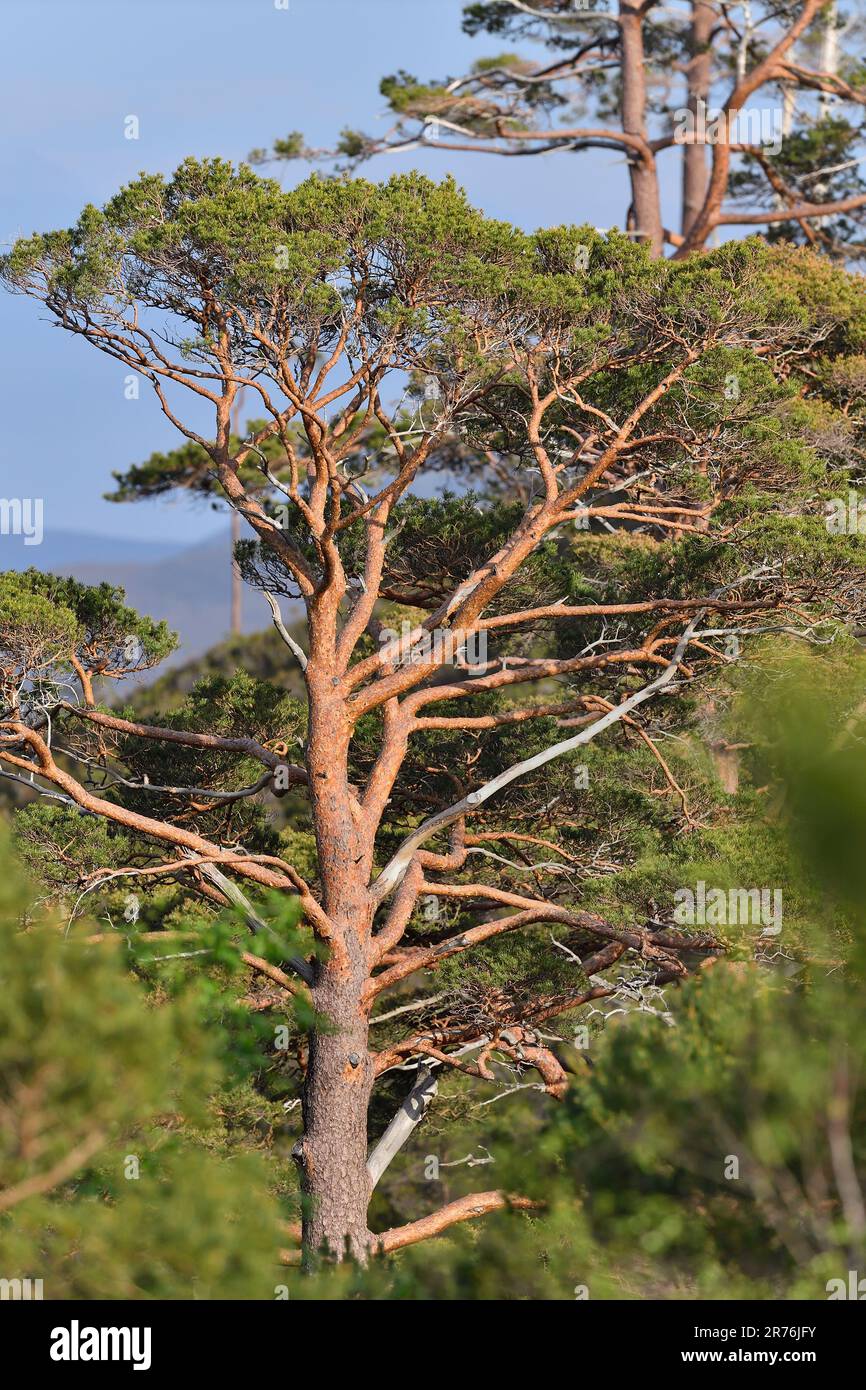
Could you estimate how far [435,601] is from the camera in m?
15.2

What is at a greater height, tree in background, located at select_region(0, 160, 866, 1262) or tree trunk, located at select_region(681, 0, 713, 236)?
tree trunk, located at select_region(681, 0, 713, 236)

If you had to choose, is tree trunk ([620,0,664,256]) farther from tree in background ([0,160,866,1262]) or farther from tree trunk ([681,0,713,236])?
tree in background ([0,160,866,1262])

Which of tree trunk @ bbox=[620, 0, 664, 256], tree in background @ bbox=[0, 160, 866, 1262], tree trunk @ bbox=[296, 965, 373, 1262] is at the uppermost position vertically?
tree trunk @ bbox=[620, 0, 664, 256]

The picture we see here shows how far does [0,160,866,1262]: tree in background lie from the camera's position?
38.1 ft

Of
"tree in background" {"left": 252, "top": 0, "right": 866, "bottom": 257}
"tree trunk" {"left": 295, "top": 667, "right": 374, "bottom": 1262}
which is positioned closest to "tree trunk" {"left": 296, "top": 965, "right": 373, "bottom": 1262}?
"tree trunk" {"left": 295, "top": 667, "right": 374, "bottom": 1262}

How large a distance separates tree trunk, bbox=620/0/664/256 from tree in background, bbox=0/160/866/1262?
7122 millimetres

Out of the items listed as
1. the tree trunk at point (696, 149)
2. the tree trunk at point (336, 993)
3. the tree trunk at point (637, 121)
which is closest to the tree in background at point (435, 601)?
the tree trunk at point (336, 993)

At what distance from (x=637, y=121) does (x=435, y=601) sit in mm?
9288

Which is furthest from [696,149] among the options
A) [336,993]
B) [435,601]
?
[336,993]

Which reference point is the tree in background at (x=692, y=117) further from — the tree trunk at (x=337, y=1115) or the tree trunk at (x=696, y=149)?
the tree trunk at (x=337, y=1115)

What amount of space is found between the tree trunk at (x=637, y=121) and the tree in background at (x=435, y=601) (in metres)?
7.12

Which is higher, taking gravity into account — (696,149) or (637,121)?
(696,149)

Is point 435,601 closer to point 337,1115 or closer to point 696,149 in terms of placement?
point 337,1115

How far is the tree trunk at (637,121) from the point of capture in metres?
21.0
